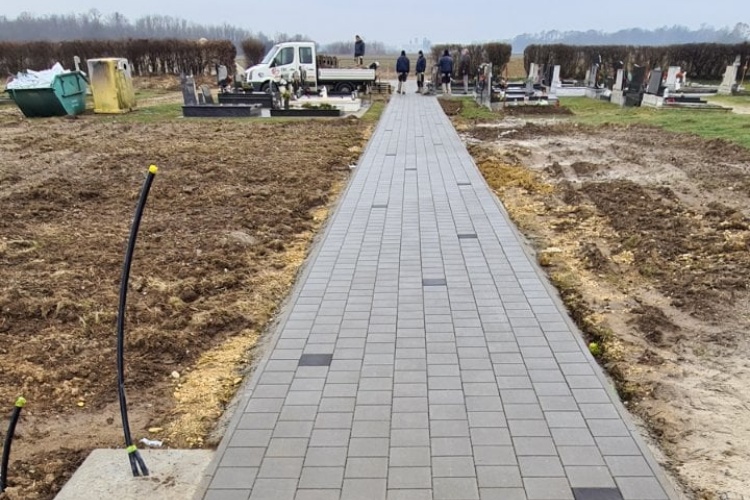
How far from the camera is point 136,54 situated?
3806 centimetres

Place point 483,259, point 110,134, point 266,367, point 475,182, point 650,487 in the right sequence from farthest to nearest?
point 110,134 < point 475,182 < point 483,259 < point 266,367 < point 650,487

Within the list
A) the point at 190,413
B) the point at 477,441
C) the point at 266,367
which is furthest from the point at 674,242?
the point at 190,413

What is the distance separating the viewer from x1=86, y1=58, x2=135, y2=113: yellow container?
20797 mm

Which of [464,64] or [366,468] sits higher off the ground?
[464,64]

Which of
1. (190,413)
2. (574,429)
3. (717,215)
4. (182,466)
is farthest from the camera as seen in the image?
(717,215)

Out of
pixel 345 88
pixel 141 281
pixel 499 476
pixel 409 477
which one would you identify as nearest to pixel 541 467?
pixel 499 476

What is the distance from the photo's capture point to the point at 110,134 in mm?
16094

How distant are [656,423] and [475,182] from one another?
275 inches

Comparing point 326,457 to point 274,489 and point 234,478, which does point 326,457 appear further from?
point 234,478

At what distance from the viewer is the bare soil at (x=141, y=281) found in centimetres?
383

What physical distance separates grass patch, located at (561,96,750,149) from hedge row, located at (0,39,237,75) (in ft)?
87.3

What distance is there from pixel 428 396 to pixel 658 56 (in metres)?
38.8

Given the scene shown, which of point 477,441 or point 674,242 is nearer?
point 477,441

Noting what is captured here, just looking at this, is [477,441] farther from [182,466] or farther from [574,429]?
[182,466]
